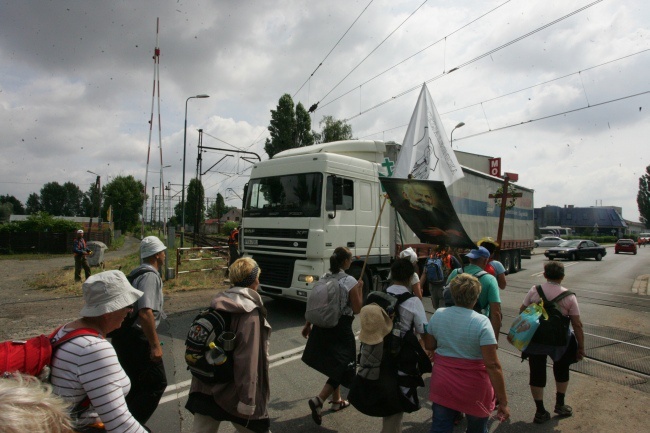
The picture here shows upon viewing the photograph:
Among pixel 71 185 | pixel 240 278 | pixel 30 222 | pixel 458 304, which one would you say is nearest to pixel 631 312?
pixel 458 304

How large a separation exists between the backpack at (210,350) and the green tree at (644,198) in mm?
109161

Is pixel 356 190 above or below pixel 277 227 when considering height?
above

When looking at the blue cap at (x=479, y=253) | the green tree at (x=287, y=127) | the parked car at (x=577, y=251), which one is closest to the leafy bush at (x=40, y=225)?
the green tree at (x=287, y=127)

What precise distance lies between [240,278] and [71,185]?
14443 centimetres

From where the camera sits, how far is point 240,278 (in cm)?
298

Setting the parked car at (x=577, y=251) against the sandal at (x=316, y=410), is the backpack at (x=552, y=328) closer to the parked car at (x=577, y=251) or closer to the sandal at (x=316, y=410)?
the sandal at (x=316, y=410)

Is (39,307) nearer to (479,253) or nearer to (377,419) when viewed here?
(377,419)

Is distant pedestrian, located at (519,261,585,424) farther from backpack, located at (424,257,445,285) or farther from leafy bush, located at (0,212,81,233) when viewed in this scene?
leafy bush, located at (0,212,81,233)

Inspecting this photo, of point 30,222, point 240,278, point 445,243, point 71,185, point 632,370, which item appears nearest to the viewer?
point 240,278

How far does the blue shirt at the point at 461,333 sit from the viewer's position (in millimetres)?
2854

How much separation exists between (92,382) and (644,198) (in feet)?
364

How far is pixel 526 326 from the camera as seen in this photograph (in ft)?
12.4

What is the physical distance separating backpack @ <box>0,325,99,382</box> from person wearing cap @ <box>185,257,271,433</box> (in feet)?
3.50

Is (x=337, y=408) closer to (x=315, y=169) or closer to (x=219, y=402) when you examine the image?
(x=219, y=402)
